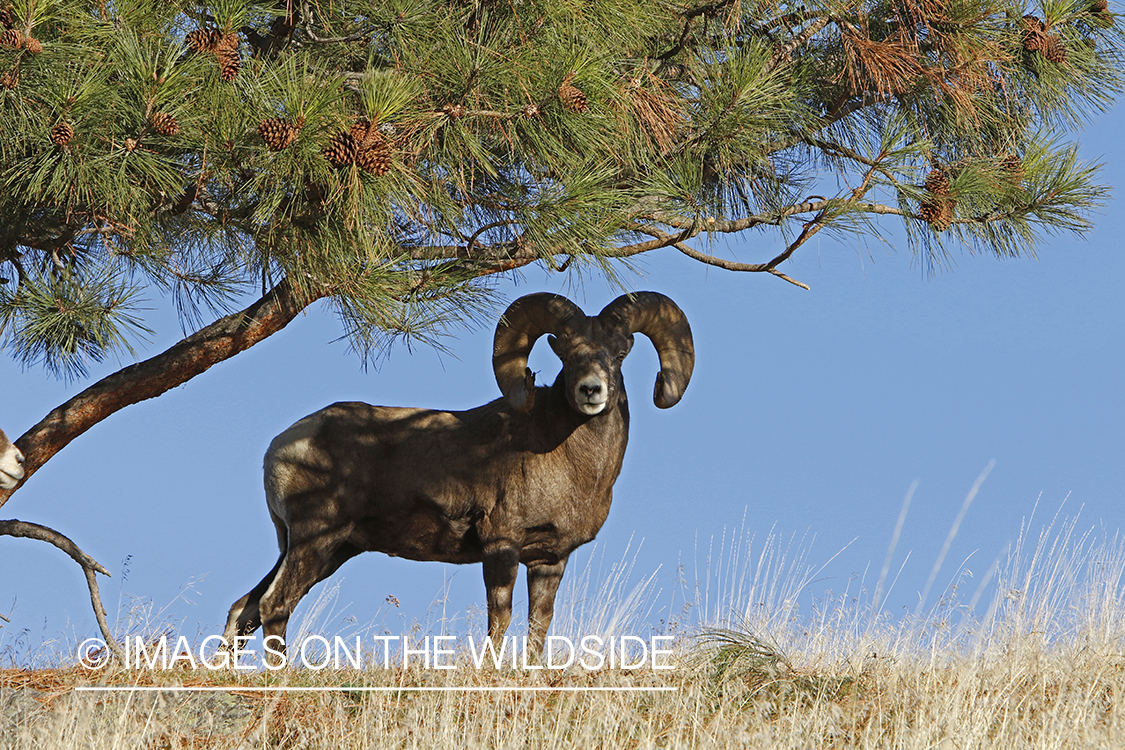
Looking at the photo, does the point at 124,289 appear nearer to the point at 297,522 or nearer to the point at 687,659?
the point at 297,522

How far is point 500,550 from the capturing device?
7.47m

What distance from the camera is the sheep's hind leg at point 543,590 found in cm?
761

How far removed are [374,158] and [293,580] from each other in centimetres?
336

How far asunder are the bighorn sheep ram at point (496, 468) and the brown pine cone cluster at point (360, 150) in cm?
211

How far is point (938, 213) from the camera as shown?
25.3 feet

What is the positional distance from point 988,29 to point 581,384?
3640mm

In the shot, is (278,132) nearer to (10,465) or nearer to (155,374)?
(155,374)

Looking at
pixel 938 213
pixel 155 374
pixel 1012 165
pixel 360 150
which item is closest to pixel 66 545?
pixel 155 374

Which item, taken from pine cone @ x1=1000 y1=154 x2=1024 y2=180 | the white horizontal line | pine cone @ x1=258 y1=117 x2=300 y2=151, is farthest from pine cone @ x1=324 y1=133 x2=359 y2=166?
pine cone @ x1=1000 y1=154 x2=1024 y2=180

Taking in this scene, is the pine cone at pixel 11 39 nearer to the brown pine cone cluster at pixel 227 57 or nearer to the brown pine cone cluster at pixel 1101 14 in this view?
the brown pine cone cluster at pixel 227 57

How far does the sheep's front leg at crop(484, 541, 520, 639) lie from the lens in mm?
7277

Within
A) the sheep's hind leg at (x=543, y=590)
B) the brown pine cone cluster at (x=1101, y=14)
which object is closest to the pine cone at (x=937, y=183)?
the brown pine cone cluster at (x=1101, y=14)

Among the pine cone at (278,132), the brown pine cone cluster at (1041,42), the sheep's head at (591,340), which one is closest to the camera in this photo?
the pine cone at (278,132)

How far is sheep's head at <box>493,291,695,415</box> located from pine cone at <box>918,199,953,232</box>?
65.6 inches
